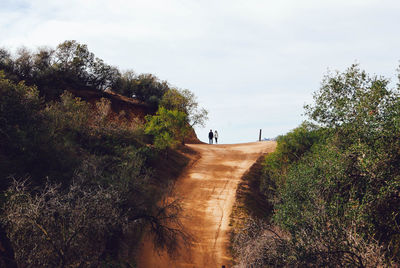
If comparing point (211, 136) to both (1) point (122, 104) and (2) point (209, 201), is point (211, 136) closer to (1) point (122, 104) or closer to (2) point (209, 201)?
(1) point (122, 104)

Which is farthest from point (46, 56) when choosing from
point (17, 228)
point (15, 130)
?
point (17, 228)

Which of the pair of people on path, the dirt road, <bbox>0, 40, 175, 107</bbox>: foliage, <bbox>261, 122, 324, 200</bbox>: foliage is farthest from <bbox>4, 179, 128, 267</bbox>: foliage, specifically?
the pair of people on path

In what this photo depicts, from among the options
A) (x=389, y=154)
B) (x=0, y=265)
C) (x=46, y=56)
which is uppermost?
(x=46, y=56)

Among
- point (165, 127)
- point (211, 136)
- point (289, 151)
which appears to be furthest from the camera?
point (211, 136)

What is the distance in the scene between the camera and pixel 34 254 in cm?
1397

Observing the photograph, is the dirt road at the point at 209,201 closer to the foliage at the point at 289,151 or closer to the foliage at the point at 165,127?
the foliage at the point at 289,151

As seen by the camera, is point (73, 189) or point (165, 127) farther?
point (165, 127)

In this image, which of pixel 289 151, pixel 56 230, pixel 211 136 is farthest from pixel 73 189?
pixel 211 136

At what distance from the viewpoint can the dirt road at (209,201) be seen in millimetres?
21688

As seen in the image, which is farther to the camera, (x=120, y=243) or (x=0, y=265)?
(x=120, y=243)

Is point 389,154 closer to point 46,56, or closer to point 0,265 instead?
point 0,265

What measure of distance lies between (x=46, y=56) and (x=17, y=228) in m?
34.6

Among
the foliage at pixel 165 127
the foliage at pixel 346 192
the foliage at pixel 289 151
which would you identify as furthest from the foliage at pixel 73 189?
the foliage at pixel 289 151

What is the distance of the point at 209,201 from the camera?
29125 millimetres
